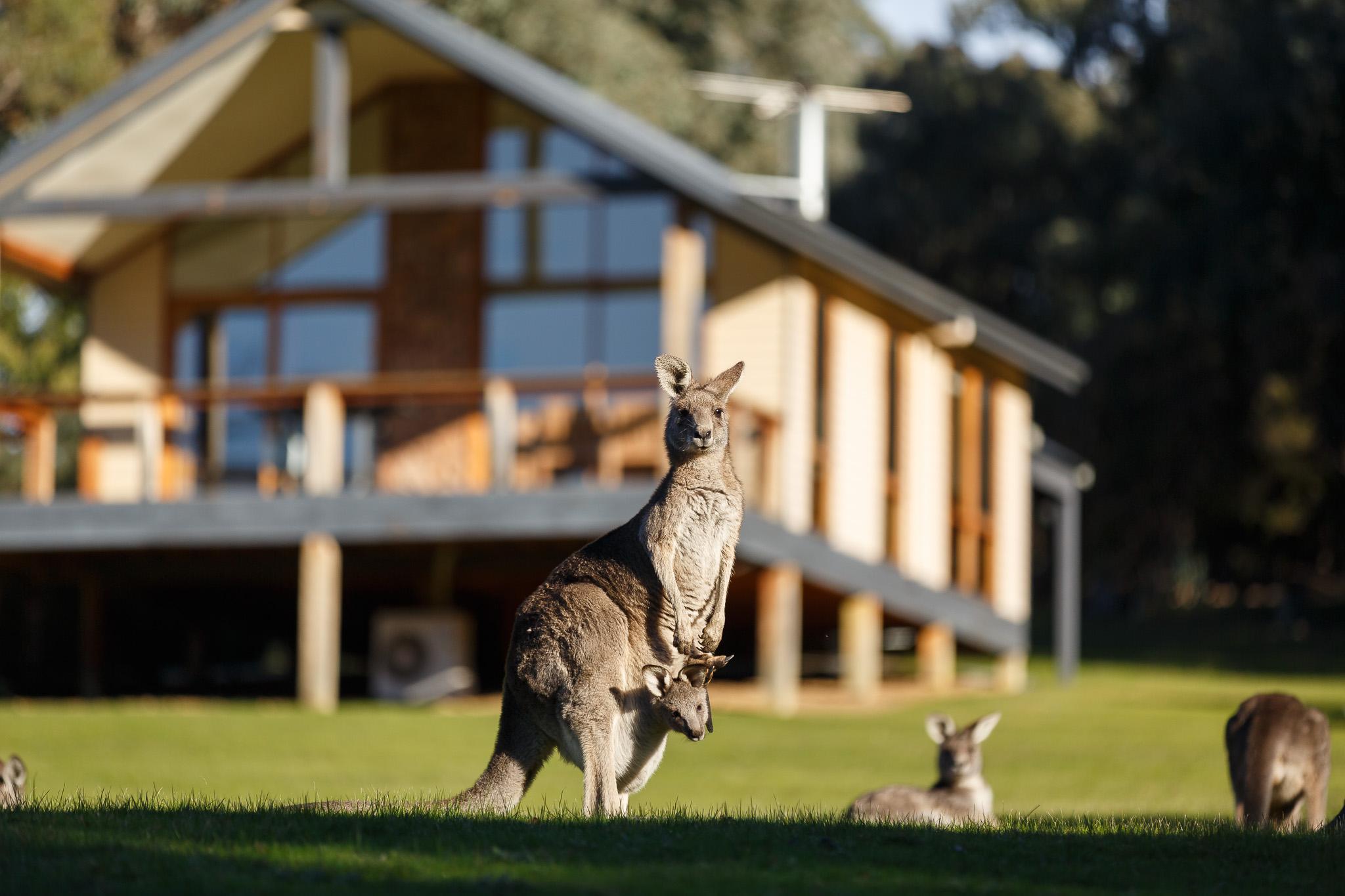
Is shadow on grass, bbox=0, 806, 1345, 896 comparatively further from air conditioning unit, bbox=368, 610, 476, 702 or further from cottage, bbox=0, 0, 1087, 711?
air conditioning unit, bbox=368, 610, 476, 702

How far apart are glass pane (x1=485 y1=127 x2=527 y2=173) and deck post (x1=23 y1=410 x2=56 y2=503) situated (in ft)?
20.9

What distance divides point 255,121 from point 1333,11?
60.9ft

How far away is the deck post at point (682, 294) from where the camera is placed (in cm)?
2156

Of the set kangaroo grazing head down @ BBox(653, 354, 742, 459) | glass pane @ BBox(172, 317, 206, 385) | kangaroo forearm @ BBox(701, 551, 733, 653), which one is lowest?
kangaroo forearm @ BBox(701, 551, 733, 653)

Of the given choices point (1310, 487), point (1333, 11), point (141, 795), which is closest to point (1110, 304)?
point (1310, 487)

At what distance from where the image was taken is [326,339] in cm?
2498

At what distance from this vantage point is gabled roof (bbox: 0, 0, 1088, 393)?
71.2 ft

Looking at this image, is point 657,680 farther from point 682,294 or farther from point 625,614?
point 682,294

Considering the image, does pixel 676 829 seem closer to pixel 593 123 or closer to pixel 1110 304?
pixel 593 123

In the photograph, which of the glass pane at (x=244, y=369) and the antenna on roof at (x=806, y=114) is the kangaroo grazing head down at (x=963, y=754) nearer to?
the antenna on roof at (x=806, y=114)

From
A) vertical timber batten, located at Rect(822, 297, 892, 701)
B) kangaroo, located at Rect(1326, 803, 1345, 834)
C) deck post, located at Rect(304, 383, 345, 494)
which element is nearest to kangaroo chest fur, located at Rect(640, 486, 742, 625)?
kangaroo, located at Rect(1326, 803, 1345, 834)

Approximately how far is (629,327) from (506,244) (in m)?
1.95

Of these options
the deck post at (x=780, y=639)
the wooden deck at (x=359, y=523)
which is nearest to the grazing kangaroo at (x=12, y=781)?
the wooden deck at (x=359, y=523)

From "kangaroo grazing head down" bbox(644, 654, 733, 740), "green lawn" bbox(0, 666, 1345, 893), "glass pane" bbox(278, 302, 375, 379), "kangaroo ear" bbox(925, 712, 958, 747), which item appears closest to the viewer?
"green lawn" bbox(0, 666, 1345, 893)
